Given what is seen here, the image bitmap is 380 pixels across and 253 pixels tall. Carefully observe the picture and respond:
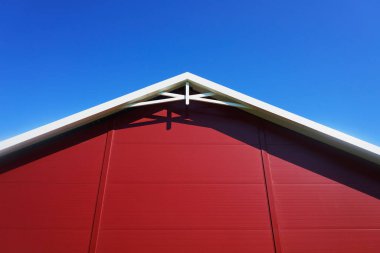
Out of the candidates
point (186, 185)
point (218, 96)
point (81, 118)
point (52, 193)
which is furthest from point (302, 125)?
point (52, 193)

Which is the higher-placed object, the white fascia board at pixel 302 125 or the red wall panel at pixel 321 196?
the white fascia board at pixel 302 125

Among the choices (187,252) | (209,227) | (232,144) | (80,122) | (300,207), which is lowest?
(187,252)

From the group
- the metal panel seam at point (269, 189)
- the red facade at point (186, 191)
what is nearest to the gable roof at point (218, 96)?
the red facade at point (186, 191)

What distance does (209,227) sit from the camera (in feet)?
16.1

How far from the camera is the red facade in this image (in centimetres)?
480

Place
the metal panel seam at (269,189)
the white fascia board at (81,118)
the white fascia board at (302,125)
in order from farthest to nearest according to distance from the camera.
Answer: the white fascia board at (81,118) → the white fascia board at (302,125) → the metal panel seam at (269,189)

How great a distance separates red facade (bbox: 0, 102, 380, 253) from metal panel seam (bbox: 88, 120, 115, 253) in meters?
0.02

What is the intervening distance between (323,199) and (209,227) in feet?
7.70

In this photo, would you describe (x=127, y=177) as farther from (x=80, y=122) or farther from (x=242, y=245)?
(x=242, y=245)

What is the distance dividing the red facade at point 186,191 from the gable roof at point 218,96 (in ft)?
0.72

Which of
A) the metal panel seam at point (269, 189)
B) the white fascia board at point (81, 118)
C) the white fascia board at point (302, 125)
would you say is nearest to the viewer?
the metal panel seam at point (269, 189)

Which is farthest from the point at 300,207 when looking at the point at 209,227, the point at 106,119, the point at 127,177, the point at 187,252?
the point at 106,119

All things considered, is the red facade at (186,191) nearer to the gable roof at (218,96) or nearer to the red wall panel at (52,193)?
the red wall panel at (52,193)

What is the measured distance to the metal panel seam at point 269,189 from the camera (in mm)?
4762
